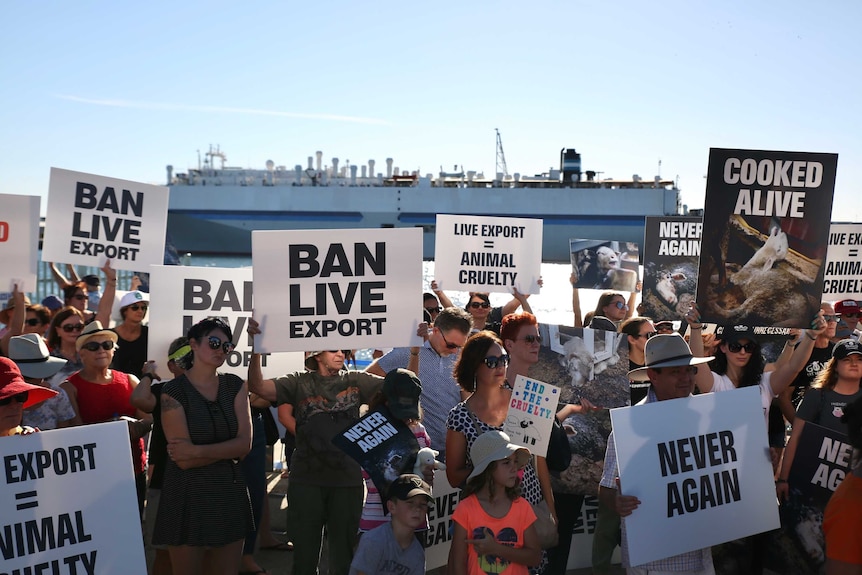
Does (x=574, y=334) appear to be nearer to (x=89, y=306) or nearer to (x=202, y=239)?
(x=89, y=306)

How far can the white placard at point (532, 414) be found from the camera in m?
3.57

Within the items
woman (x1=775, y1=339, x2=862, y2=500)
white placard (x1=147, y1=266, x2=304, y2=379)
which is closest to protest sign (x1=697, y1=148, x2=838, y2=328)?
woman (x1=775, y1=339, x2=862, y2=500)

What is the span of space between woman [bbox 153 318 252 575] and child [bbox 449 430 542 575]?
42.2 inches

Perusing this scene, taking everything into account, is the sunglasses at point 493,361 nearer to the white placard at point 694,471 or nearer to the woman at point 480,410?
the woman at point 480,410

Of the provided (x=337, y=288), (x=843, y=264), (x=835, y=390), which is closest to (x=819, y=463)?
(x=835, y=390)

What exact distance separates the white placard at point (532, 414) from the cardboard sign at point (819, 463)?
127cm

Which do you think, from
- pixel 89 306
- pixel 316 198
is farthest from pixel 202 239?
pixel 89 306

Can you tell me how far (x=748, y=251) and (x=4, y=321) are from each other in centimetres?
518

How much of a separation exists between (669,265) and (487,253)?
2.52m

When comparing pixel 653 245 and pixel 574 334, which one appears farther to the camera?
pixel 653 245

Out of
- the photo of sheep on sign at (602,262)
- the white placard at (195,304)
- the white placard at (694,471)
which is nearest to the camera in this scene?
the white placard at (694,471)

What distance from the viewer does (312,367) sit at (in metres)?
4.43

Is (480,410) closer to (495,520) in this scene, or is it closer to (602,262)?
(495,520)

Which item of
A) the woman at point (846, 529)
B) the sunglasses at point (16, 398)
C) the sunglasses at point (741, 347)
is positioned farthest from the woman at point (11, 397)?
the sunglasses at point (741, 347)
